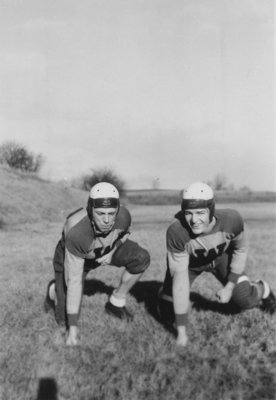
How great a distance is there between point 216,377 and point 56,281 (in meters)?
2.51

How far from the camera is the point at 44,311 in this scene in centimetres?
592

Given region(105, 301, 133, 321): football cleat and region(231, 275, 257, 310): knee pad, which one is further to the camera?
region(105, 301, 133, 321): football cleat

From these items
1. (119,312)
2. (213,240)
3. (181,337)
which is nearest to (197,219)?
(213,240)

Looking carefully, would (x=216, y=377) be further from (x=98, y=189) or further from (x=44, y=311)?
(x=44, y=311)

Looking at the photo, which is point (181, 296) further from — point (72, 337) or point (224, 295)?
point (72, 337)

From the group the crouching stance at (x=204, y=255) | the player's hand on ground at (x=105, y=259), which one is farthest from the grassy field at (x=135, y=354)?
the player's hand on ground at (x=105, y=259)

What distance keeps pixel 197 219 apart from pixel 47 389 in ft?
7.26

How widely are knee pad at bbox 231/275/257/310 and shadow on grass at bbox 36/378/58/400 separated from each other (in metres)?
2.46

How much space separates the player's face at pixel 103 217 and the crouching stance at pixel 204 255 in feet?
2.18

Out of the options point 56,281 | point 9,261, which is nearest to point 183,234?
point 56,281

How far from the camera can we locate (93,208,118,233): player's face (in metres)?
4.82

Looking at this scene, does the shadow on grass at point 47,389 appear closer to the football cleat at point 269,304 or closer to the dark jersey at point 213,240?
the dark jersey at point 213,240

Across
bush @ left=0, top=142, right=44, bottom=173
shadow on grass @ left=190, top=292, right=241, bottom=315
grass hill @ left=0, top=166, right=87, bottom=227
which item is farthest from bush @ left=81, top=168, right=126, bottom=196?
shadow on grass @ left=190, top=292, right=241, bottom=315

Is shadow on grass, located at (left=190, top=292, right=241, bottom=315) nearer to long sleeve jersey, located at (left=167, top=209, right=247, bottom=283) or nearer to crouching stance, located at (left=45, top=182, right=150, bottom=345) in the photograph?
long sleeve jersey, located at (left=167, top=209, right=247, bottom=283)
